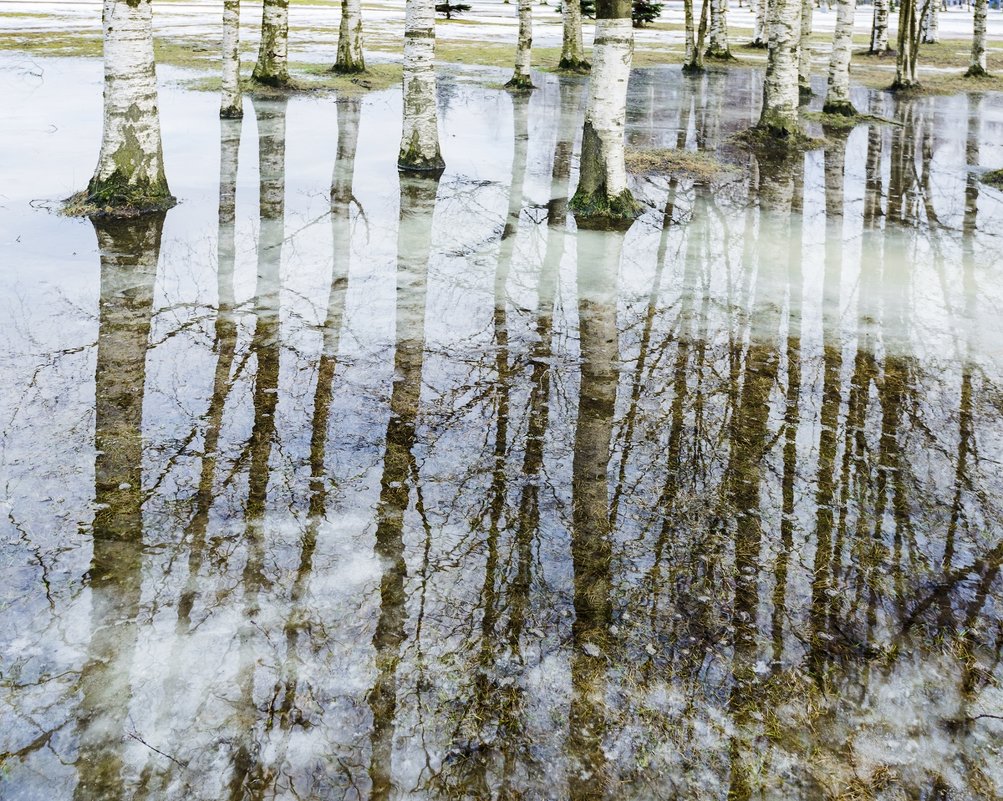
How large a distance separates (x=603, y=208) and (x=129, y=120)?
579 centimetres

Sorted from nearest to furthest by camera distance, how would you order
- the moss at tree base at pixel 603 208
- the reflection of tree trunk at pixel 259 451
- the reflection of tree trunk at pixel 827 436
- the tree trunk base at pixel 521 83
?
the reflection of tree trunk at pixel 259 451
the reflection of tree trunk at pixel 827 436
the moss at tree base at pixel 603 208
the tree trunk base at pixel 521 83

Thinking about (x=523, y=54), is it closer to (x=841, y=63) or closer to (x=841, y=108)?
(x=841, y=63)

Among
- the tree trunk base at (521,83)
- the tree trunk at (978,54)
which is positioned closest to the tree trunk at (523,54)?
the tree trunk base at (521,83)

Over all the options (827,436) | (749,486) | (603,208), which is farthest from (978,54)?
(749,486)

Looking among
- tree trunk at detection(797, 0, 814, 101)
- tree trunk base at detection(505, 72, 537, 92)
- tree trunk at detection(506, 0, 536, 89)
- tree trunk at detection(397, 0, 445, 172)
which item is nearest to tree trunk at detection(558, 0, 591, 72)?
tree trunk at detection(506, 0, 536, 89)

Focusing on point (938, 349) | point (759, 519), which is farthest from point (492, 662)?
point (938, 349)

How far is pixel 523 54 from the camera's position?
875 inches

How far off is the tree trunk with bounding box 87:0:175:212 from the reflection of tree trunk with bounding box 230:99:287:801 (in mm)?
1411

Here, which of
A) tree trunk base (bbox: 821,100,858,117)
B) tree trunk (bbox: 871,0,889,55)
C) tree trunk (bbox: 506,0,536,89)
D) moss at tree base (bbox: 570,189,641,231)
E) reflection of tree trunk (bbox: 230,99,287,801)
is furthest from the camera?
tree trunk (bbox: 871,0,889,55)

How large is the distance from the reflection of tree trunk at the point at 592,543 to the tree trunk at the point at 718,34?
2722cm

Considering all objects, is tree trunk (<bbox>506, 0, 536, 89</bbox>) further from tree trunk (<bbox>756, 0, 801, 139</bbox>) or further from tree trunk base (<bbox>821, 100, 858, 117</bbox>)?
tree trunk base (<bbox>821, 100, 858, 117</bbox>)

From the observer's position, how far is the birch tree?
10336 mm

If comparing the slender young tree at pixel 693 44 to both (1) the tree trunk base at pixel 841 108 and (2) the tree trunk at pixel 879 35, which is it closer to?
(1) the tree trunk base at pixel 841 108

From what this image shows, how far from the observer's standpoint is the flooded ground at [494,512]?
3.33 m
